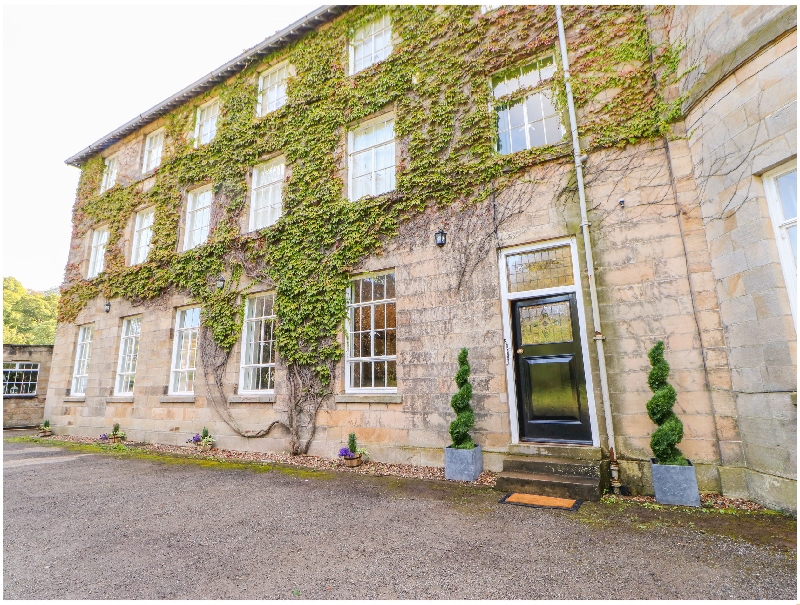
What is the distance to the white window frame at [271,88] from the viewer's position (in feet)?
31.8

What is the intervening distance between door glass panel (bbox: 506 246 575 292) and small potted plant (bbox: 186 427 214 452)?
6.79m

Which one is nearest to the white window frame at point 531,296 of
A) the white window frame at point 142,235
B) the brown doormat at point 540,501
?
the brown doormat at point 540,501

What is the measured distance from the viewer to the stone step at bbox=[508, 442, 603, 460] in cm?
489

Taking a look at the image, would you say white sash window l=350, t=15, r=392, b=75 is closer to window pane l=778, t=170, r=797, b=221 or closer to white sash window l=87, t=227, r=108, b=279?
window pane l=778, t=170, r=797, b=221

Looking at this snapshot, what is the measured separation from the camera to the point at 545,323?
565cm

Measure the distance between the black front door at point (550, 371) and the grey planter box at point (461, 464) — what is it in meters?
0.77

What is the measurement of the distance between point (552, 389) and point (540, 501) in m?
1.58

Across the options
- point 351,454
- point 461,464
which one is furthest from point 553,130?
point 351,454

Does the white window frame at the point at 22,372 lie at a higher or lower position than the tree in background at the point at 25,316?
lower

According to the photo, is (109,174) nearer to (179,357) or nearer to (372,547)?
(179,357)

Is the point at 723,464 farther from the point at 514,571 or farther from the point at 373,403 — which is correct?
the point at 373,403

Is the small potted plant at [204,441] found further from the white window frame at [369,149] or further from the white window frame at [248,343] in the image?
the white window frame at [369,149]

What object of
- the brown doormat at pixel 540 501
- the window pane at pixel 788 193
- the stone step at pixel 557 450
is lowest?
the brown doormat at pixel 540 501

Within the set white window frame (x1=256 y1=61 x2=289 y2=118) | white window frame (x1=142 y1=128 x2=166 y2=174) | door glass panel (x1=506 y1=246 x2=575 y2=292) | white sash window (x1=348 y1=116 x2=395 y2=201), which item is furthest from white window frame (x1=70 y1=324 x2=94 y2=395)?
door glass panel (x1=506 y1=246 x2=575 y2=292)
